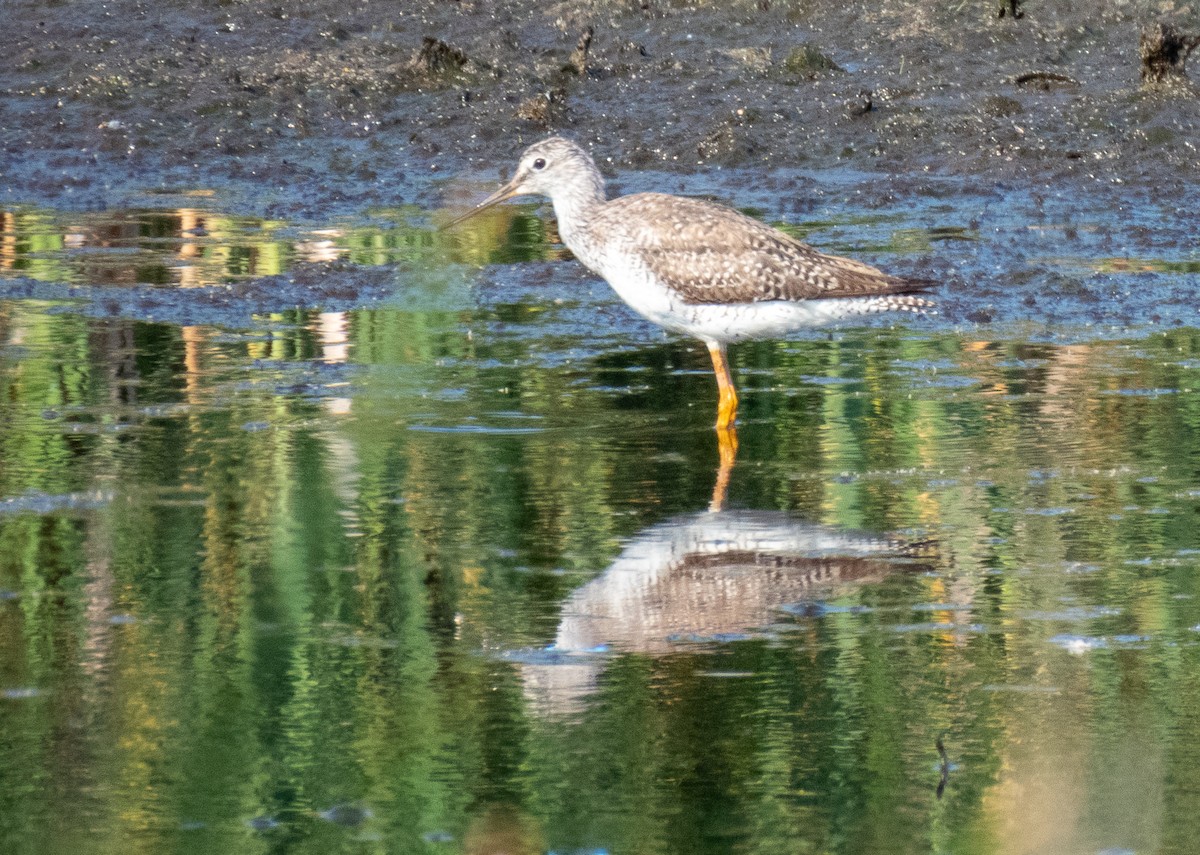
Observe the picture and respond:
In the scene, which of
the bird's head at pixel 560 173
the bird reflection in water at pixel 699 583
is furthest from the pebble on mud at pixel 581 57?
the bird reflection in water at pixel 699 583

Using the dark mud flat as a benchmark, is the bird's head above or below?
below

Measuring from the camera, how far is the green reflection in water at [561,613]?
395 centimetres

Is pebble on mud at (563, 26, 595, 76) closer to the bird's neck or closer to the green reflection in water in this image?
the bird's neck

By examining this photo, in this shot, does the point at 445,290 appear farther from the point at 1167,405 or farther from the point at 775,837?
the point at 775,837

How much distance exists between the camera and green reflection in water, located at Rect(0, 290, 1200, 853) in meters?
3.95

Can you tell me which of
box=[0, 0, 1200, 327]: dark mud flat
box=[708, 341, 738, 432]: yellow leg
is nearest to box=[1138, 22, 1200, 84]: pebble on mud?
box=[0, 0, 1200, 327]: dark mud flat

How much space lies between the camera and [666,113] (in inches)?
523

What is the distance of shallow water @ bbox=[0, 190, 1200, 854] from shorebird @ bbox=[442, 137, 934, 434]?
0.95 ft

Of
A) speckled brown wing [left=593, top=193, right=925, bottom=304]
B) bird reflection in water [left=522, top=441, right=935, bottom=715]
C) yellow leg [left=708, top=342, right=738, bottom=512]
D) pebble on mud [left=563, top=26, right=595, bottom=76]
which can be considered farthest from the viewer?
A: pebble on mud [left=563, top=26, right=595, bottom=76]

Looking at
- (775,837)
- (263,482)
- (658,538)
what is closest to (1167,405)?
(658,538)

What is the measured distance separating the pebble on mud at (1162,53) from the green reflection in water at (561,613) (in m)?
4.71

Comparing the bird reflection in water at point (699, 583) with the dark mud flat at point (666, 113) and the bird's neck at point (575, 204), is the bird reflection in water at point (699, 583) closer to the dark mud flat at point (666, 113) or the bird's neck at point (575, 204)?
the bird's neck at point (575, 204)

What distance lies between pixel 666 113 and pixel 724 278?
5703 mm

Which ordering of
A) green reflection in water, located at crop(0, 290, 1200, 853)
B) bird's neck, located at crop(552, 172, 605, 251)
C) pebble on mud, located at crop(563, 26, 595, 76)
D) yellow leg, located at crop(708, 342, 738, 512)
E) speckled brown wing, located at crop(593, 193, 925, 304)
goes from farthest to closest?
pebble on mud, located at crop(563, 26, 595, 76), bird's neck, located at crop(552, 172, 605, 251), speckled brown wing, located at crop(593, 193, 925, 304), yellow leg, located at crop(708, 342, 738, 512), green reflection in water, located at crop(0, 290, 1200, 853)
